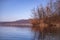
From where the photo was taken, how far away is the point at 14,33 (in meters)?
1.06

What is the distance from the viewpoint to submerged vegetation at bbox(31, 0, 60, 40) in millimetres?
1031

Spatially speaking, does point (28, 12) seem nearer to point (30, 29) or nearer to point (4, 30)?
point (30, 29)

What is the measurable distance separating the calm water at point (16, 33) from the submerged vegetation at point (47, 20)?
0.09 meters

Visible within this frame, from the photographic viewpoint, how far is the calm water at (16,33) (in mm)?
1049

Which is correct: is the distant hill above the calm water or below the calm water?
above

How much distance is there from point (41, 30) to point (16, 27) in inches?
11.8

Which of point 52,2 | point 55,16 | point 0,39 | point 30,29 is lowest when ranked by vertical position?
point 0,39

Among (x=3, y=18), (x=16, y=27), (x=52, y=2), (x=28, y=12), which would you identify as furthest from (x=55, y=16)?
(x=3, y=18)

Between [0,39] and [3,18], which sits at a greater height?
[3,18]

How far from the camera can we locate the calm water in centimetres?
105

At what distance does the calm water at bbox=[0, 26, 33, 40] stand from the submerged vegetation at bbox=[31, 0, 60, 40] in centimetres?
9

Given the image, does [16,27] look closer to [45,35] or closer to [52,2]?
[45,35]

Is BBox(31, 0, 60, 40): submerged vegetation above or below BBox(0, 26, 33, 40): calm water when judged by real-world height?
above

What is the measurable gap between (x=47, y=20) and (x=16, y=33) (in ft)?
1.31
